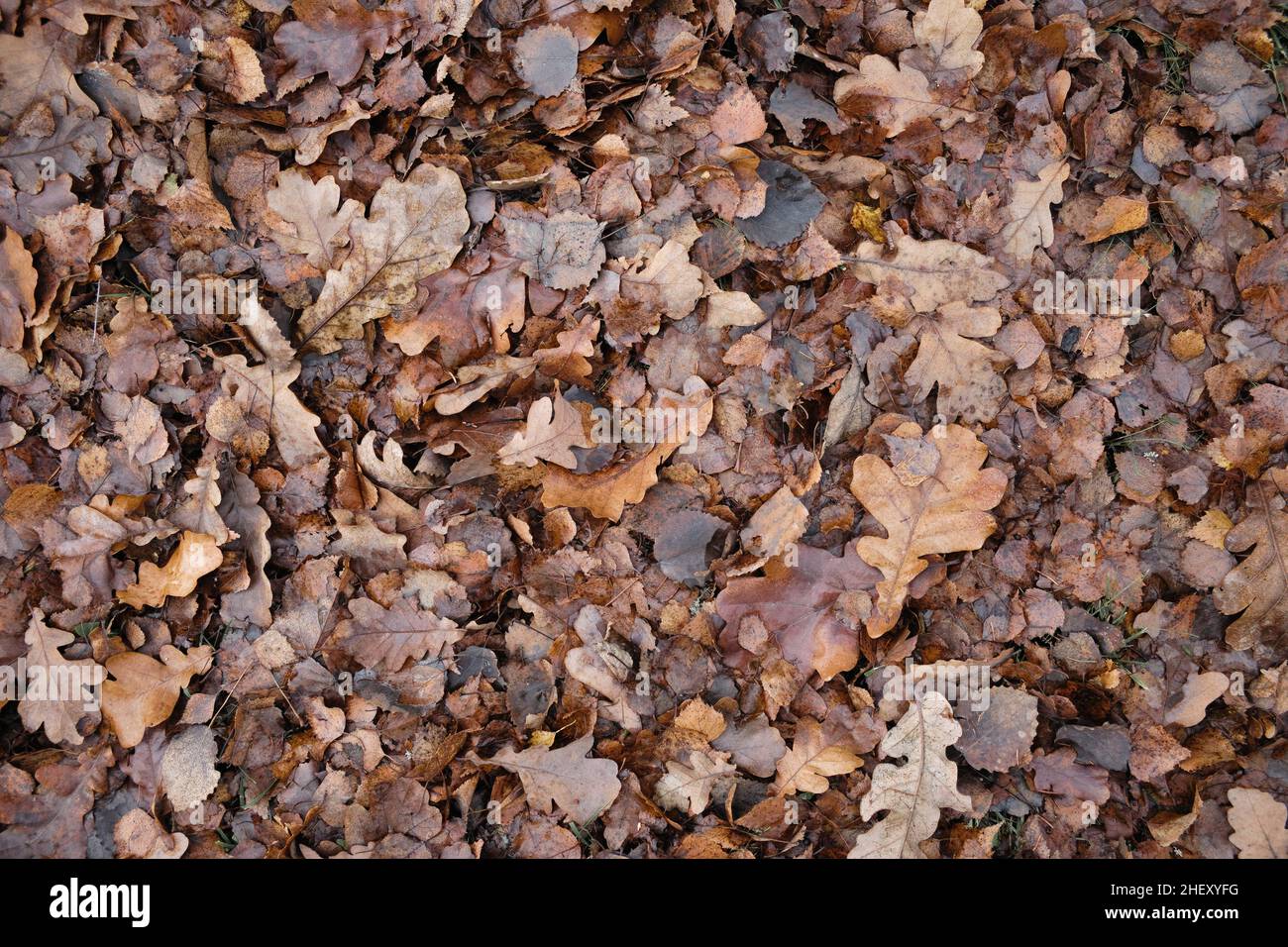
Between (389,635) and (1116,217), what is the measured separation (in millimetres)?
2843

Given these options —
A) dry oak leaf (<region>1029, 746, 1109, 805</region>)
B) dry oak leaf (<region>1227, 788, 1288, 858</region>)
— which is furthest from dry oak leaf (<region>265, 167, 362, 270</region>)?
dry oak leaf (<region>1227, 788, 1288, 858</region>)

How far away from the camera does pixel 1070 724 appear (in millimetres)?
2855

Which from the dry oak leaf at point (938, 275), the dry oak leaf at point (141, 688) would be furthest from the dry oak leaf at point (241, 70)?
the dry oak leaf at point (938, 275)

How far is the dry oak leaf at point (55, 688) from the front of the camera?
9.01ft

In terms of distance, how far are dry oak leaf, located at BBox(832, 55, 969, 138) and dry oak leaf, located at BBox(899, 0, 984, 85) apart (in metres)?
0.05

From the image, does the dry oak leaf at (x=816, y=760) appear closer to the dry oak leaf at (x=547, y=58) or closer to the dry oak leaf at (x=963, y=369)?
the dry oak leaf at (x=963, y=369)

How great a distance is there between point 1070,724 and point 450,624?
206 centimetres

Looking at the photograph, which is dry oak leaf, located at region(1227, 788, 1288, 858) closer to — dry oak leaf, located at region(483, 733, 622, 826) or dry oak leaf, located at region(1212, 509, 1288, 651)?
dry oak leaf, located at region(1212, 509, 1288, 651)

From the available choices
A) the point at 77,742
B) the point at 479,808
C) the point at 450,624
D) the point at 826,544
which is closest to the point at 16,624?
Answer: the point at 77,742

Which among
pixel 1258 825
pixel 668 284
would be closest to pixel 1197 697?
pixel 1258 825

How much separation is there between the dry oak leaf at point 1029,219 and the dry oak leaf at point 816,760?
1.73m

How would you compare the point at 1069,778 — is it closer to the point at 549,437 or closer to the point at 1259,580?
the point at 1259,580

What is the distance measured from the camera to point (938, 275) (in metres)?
2.94

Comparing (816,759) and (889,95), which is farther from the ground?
(889,95)
